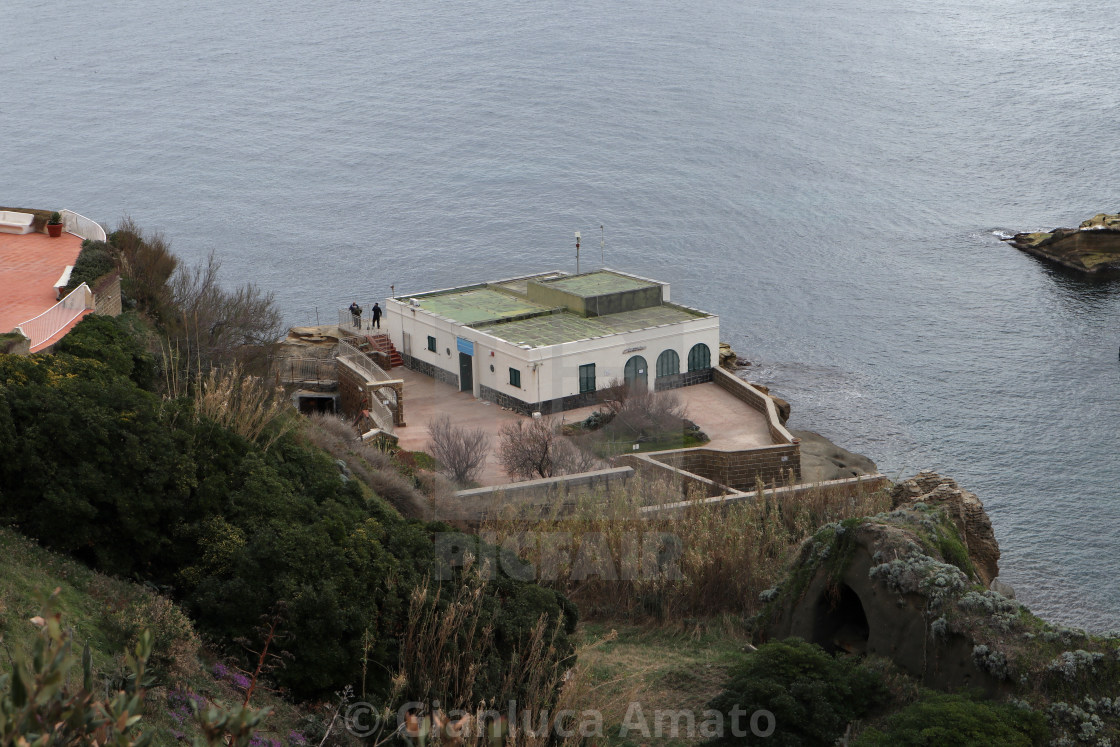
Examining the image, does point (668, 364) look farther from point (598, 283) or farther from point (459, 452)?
point (459, 452)

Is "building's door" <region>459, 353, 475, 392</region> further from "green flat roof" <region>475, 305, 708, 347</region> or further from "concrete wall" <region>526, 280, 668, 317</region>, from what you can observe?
"concrete wall" <region>526, 280, 668, 317</region>

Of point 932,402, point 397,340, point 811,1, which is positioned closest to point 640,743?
point 397,340

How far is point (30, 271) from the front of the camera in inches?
1172

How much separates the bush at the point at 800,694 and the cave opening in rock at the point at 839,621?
97.2 inches

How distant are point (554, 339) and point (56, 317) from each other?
2452cm

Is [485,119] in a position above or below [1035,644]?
above

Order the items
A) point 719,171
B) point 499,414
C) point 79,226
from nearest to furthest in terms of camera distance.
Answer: point 79,226, point 499,414, point 719,171

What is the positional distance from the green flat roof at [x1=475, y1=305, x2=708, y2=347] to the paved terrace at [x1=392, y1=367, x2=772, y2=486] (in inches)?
117

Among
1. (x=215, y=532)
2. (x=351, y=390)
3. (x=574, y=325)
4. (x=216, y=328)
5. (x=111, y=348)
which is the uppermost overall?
(x=574, y=325)

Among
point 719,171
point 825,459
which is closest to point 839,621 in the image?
point 825,459

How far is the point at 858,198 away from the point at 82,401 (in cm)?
8978

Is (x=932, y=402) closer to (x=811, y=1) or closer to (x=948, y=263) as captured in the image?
(x=948, y=263)

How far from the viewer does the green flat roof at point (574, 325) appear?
46438mm

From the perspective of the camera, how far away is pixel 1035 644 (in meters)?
14.1
